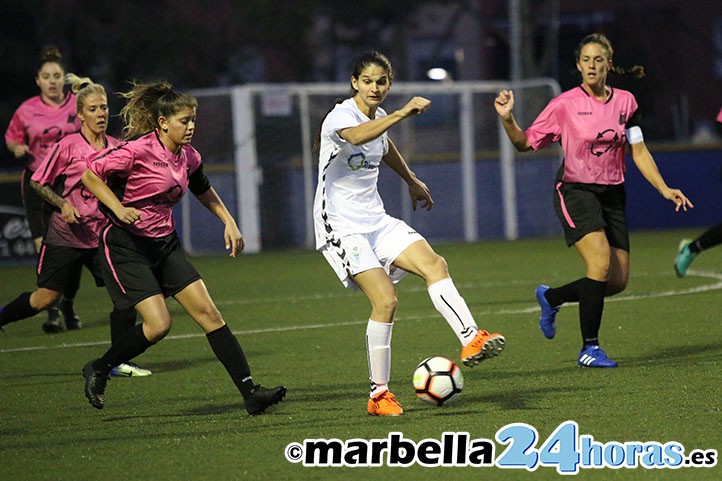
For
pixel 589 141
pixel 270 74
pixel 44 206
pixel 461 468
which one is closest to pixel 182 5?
pixel 270 74

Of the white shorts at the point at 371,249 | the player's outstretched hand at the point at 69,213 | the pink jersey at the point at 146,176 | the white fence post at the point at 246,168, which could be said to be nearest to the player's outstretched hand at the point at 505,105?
the white shorts at the point at 371,249

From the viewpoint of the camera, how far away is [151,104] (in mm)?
7289

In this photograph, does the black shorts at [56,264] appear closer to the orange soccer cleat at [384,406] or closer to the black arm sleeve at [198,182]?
the black arm sleeve at [198,182]

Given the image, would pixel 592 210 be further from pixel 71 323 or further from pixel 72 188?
pixel 71 323

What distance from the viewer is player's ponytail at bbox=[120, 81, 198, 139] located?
23.6 ft

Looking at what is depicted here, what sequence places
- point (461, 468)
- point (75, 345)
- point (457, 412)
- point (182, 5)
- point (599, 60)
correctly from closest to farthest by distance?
point (461, 468)
point (457, 412)
point (599, 60)
point (75, 345)
point (182, 5)

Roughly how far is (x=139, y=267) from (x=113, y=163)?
1.86 ft

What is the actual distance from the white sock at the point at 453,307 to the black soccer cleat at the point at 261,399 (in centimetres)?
94

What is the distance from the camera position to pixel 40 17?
1177 inches

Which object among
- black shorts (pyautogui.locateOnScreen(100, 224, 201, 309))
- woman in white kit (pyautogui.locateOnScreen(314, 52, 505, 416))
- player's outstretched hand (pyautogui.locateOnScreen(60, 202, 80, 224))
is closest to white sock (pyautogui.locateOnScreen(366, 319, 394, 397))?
woman in white kit (pyautogui.locateOnScreen(314, 52, 505, 416))

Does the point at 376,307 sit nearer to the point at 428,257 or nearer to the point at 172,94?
the point at 428,257

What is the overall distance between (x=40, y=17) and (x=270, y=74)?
7499mm

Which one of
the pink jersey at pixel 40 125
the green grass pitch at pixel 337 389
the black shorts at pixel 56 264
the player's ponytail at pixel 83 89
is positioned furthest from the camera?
the pink jersey at pixel 40 125

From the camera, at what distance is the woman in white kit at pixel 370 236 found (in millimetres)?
6996
